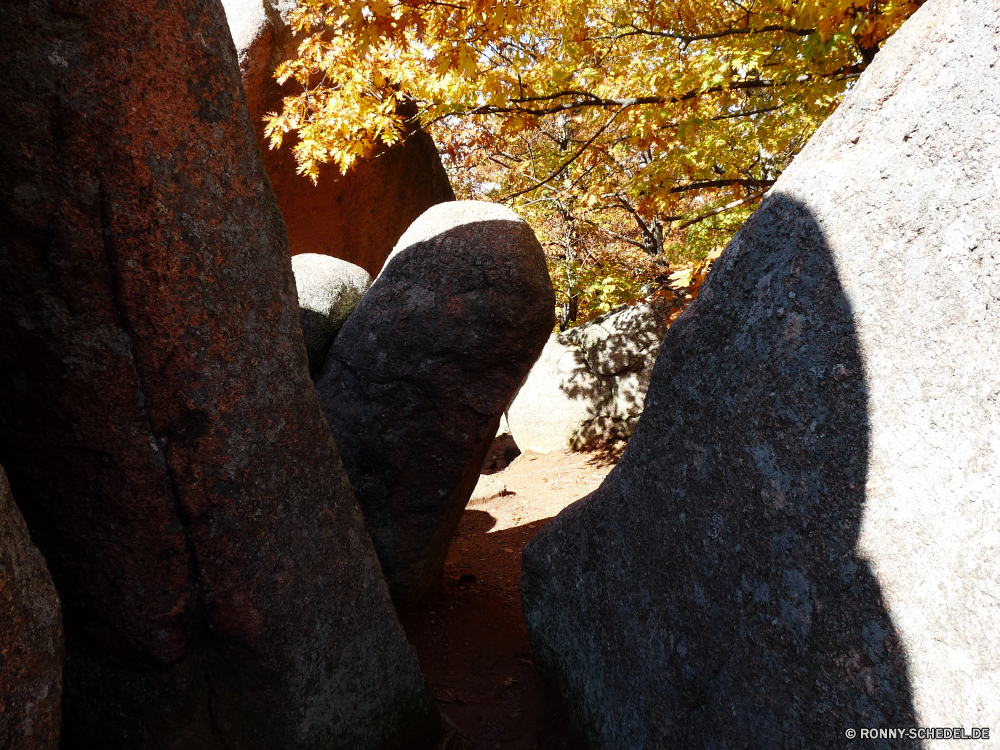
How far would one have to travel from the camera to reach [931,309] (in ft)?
5.23

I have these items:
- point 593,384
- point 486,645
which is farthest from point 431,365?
point 593,384

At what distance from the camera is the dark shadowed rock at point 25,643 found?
1435mm

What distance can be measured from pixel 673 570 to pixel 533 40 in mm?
5769

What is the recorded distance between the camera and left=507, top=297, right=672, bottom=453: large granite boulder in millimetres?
7852

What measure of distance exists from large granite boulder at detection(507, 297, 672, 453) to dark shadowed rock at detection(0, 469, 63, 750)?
6.68 metres

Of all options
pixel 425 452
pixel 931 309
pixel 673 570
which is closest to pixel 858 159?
pixel 931 309

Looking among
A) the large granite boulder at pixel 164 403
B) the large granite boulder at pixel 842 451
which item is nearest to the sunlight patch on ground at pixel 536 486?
the large granite boulder at pixel 164 403

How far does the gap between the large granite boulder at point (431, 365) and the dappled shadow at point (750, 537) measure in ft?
4.24

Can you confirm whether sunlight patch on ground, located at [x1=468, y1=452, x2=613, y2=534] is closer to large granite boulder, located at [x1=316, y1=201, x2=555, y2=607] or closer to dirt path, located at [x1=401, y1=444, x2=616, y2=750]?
dirt path, located at [x1=401, y1=444, x2=616, y2=750]

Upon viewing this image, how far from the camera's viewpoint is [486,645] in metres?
3.67

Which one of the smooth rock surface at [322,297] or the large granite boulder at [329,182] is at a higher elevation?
the large granite boulder at [329,182]

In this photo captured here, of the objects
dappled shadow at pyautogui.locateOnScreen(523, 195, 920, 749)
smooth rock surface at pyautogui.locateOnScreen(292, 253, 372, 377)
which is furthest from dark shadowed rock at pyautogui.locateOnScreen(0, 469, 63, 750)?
smooth rock surface at pyautogui.locateOnScreen(292, 253, 372, 377)

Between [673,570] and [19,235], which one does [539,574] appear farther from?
[19,235]

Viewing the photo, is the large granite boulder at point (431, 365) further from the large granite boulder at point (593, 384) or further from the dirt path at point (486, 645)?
the large granite boulder at point (593, 384)
